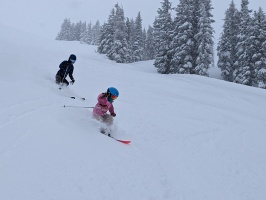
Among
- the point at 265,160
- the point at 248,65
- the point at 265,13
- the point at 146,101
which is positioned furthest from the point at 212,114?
the point at 265,13

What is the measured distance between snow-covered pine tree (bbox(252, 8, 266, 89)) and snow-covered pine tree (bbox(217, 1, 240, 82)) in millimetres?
6606

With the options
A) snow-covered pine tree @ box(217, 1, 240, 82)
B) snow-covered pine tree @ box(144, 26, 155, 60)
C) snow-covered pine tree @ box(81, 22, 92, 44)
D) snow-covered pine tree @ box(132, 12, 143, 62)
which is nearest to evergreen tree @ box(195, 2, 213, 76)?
snow-covered pine tree @ box(217, 1, 240, 82)

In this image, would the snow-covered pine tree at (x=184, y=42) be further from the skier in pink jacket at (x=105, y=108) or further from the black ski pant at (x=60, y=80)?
the skier in pink jacket at (x=105, y=108)

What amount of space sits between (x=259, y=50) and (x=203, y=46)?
6961 mm

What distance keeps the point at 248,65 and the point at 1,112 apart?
1389 inches

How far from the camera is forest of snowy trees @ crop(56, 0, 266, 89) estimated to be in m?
36.5

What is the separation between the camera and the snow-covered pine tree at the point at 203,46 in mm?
35938

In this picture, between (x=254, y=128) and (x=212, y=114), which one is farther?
(x=212, y=114)

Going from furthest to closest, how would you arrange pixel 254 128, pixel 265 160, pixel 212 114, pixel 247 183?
pixel 212 114, pixel 254 128, pixel 265 160, pixel 247 183

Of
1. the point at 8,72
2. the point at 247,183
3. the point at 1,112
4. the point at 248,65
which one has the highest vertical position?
the point at 248,65

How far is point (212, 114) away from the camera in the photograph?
13352 mm

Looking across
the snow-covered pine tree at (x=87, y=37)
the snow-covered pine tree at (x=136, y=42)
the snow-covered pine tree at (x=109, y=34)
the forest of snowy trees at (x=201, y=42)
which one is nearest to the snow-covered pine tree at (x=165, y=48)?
the forest of snowy trees at (x=201, y=42)

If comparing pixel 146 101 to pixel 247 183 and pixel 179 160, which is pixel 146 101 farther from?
pixel 247 183

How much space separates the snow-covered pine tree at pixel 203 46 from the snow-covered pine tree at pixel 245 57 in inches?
181
